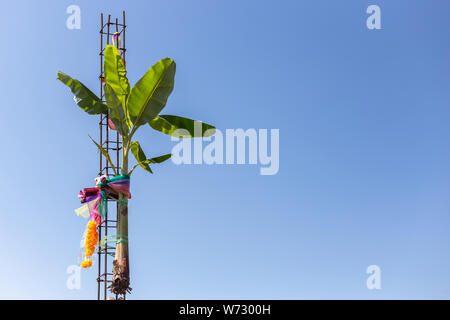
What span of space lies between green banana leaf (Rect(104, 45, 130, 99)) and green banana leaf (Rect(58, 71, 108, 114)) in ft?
2.38

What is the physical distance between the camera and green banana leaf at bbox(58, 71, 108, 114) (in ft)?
45.7

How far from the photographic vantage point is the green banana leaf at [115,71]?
13578 mm

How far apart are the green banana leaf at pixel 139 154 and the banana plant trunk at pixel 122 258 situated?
1.18m

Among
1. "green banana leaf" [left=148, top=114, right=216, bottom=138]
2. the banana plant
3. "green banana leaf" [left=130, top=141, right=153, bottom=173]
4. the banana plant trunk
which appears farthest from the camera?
"green banana leaf" [left=148, top=114, right=216, bottom=138]

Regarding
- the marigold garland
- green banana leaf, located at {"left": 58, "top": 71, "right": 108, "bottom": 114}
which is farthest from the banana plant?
the marigold garland

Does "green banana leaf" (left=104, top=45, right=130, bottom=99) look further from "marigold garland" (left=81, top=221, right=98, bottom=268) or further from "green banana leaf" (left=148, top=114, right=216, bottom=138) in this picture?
"marigold garland" (left=81, top=221, right=98, bottom=268)

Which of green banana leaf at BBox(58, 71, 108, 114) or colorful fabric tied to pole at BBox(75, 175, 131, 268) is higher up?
green banana leaf at BBox(58, 71, 108, 114)

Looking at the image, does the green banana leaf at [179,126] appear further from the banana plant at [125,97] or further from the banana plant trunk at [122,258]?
the banana plant trunk at [122,258]

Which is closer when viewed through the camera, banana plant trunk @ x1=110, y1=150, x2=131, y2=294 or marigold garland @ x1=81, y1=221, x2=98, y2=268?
banana plant trunk @ x1=110, y1=150, x2=131, y2=294

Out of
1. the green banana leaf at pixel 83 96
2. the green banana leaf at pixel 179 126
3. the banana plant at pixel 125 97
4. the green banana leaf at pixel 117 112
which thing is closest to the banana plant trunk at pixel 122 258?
the banana plant at pixel 125 97
